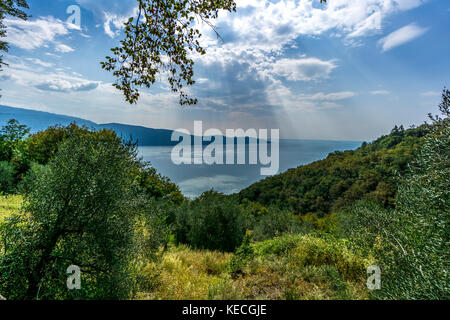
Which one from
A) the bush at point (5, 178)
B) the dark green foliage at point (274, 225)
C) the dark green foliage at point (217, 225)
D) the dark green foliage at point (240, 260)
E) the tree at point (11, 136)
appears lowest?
Result: the dark green foliage at point (274, 225)

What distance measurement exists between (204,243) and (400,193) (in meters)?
9.17

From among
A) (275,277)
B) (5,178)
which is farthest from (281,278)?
(5,178)

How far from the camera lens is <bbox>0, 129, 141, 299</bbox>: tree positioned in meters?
2.54

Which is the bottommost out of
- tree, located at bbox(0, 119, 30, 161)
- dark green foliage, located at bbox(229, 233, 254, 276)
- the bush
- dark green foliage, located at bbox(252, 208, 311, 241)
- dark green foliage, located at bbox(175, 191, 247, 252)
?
dark green foliage, located at bbox(252, 208, 311, 241)

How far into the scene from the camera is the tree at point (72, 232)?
8.33 feet

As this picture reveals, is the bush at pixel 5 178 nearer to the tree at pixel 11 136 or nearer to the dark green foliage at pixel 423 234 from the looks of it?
the tree at pixel 11 136

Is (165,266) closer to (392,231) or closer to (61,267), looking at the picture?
(61,267)

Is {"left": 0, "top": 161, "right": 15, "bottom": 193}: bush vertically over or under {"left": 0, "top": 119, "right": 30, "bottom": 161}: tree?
under

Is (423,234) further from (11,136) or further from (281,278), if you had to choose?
(11,136)

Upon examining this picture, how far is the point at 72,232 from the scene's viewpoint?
2.79 m

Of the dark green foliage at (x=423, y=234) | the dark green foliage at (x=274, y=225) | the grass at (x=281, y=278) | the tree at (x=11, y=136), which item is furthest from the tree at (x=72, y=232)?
the tree at (x=11, y=136)

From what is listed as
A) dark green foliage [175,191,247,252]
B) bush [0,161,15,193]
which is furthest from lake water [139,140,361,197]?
dark green foliage [175,191,247,252]

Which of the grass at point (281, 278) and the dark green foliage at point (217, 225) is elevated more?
the grass at point (281, 278)

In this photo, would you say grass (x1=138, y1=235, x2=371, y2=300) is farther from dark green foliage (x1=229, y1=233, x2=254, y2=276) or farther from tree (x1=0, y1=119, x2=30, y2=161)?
tree (x1=0, y1=119, x2=30, y2=161)
